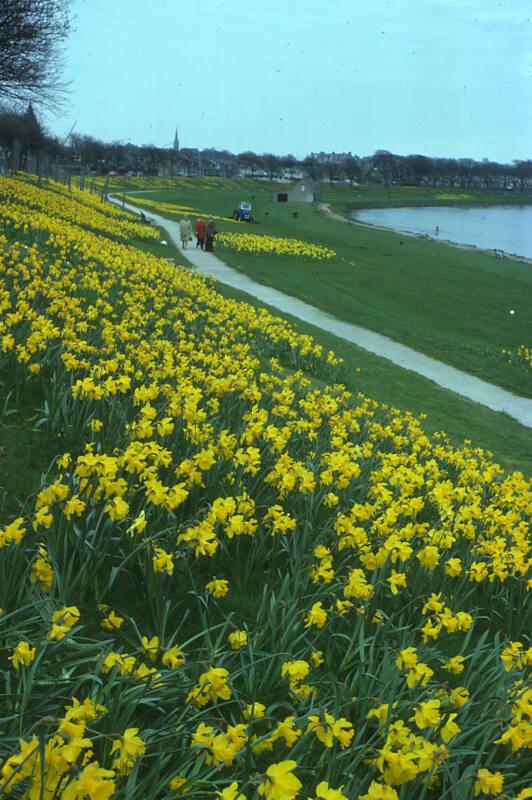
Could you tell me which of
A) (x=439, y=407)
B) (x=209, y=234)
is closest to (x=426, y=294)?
(x=209, y=234)

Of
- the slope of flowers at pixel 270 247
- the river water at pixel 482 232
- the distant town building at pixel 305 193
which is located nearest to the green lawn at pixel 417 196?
the distant town building at pixel 305 193

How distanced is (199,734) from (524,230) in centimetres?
10378

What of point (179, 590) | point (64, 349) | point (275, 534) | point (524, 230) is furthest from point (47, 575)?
point (524, 230)

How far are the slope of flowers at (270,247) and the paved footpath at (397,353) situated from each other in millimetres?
9035

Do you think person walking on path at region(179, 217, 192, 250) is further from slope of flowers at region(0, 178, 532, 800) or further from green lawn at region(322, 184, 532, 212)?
green lawn at region(322, 184, 532, 212)

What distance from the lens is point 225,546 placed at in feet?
13.4

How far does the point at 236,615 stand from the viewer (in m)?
3.68

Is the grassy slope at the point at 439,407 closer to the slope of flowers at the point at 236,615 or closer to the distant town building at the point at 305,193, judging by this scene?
the slope of flowers at the point at 236,615

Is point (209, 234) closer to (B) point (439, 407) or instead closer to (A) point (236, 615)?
(B) point (439, 407)

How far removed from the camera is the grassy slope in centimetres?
1099

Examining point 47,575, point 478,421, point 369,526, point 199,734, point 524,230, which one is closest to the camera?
point 199,734

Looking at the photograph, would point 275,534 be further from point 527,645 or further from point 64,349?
point 64,349

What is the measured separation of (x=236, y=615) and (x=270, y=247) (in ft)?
110

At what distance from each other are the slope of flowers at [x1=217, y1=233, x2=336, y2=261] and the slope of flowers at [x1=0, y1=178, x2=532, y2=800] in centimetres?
2921
